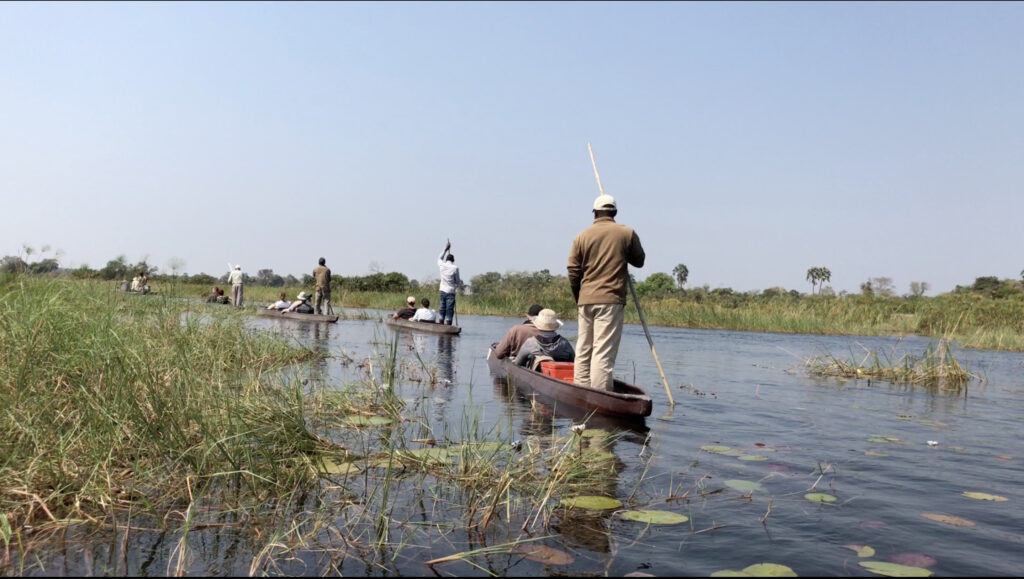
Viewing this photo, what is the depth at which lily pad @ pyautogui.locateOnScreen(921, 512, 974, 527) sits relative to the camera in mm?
4199

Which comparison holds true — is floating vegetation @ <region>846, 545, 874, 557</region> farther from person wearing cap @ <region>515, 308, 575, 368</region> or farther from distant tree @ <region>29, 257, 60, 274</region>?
distant tree @ <region>29, 257, 60, 274</region>

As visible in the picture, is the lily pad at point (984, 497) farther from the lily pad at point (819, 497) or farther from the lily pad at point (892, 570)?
the lily pad at point (892, 570)

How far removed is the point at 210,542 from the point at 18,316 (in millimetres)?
3982

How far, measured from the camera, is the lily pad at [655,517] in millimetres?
3998

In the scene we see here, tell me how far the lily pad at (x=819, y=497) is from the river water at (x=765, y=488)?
48mm

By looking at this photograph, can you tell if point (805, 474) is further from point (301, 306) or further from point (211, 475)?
point (301, 306)

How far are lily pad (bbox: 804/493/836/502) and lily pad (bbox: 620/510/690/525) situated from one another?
1.09m

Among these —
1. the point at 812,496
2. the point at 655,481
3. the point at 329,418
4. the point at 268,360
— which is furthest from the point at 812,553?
the point at 268,360

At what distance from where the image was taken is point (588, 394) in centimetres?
772

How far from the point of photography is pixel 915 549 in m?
3.71

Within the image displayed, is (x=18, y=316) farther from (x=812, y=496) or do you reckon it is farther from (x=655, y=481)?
(x=812, y=496)

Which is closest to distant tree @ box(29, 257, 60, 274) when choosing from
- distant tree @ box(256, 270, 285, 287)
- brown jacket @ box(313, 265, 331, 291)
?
brown jacket @ box(313, 265, 331, 291)

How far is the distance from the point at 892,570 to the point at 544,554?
1.71 metres

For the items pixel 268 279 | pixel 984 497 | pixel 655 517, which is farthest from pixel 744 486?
pixel 268 279
